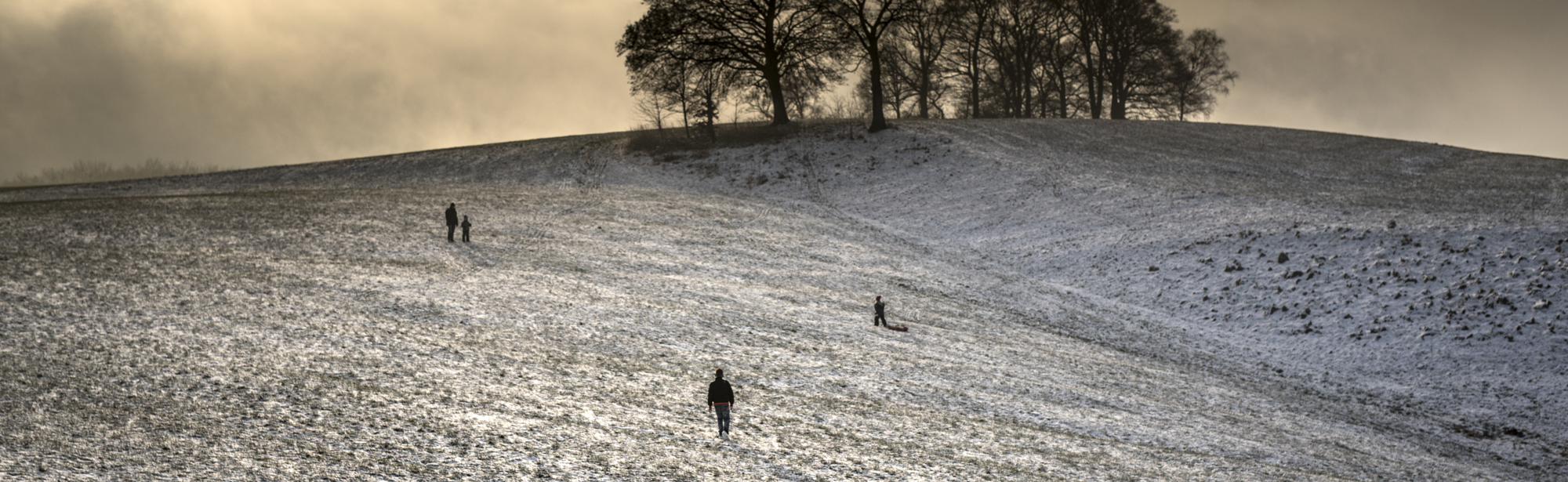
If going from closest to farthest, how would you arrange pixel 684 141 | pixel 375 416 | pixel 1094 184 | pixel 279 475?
pixel 279 475 < pixel 375 416 < pixel 1094 184 < pixel 684 141

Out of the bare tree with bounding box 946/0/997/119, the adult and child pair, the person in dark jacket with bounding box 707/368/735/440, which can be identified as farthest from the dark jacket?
the bare tree with bounding box 946/0/997/119

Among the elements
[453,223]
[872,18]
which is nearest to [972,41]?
[872,18]

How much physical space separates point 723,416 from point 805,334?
23.4ft

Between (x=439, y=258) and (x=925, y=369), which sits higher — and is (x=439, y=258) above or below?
above

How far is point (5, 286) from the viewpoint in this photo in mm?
17438

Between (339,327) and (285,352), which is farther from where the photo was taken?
(339,327)

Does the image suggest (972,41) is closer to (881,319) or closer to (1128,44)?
(1128,44)

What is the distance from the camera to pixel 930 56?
66.1m

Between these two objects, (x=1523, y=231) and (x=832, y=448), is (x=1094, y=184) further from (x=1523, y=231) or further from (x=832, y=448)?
(x=832, y=448)

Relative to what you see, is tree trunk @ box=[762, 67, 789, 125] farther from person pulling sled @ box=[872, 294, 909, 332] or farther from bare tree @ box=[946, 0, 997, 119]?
person pulling sled @ box=[872, 294, 909, 332]

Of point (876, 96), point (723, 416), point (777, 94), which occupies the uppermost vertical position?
point (777, 94)

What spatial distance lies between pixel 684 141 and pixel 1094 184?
2613 cm

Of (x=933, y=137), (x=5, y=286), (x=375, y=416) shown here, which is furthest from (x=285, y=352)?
(x=933, y=137)

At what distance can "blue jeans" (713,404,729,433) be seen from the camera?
450 inches
